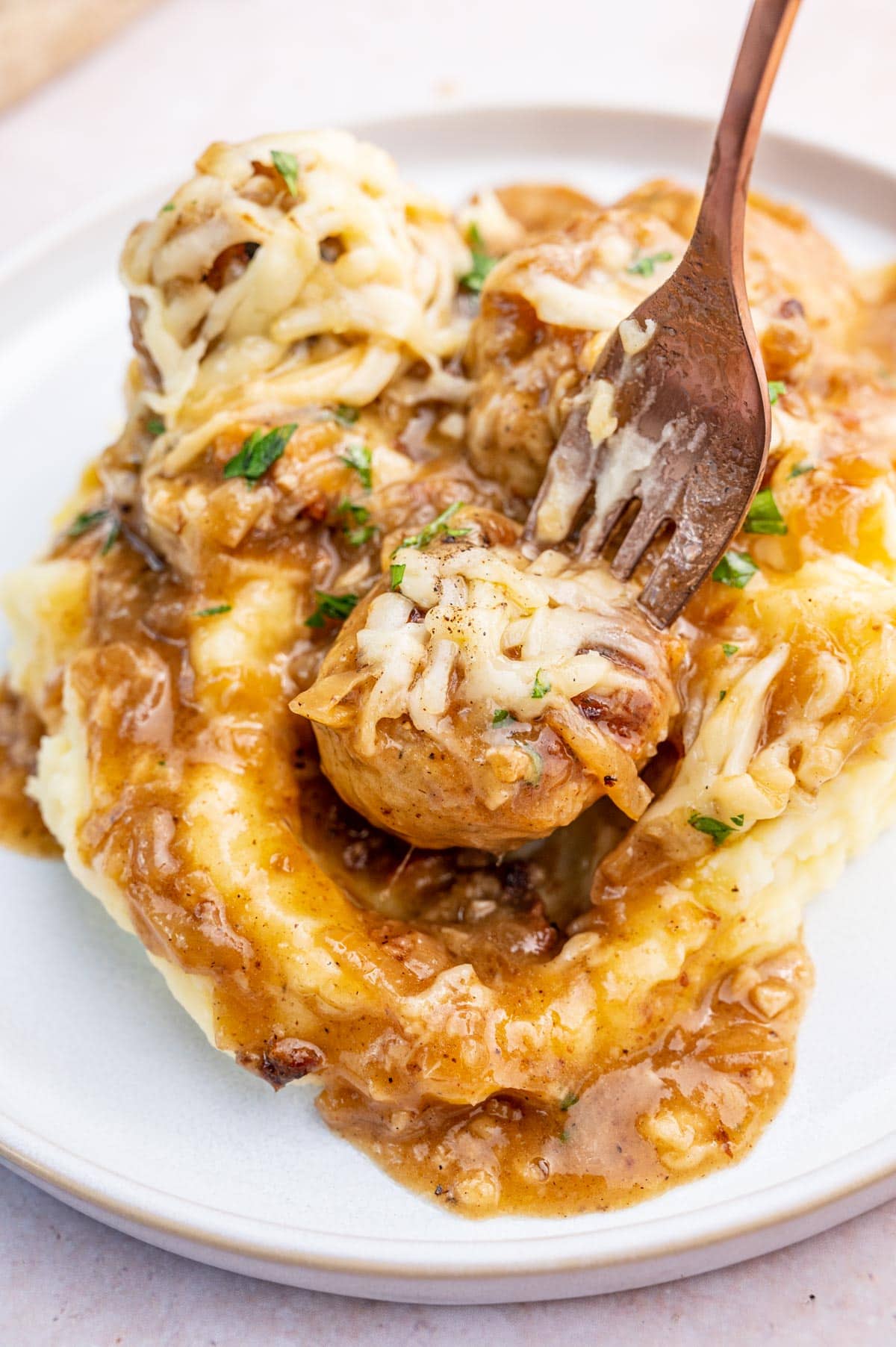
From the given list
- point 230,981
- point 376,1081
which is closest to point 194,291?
point 230,981

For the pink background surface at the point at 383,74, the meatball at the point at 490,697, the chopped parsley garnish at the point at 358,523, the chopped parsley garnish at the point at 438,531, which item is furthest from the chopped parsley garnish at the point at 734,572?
the pink background surface at the point at 383,74

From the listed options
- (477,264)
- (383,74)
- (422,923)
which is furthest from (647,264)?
(383,74)

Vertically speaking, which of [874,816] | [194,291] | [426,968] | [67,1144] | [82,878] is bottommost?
[67,1144]

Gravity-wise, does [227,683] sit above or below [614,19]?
below

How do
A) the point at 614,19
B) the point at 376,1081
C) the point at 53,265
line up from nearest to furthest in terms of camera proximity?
the point at 376,1081
the point at 53,265
the point at 614,19

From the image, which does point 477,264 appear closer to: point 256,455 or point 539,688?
point 256,455

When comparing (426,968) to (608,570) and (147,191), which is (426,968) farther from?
(147,191)
